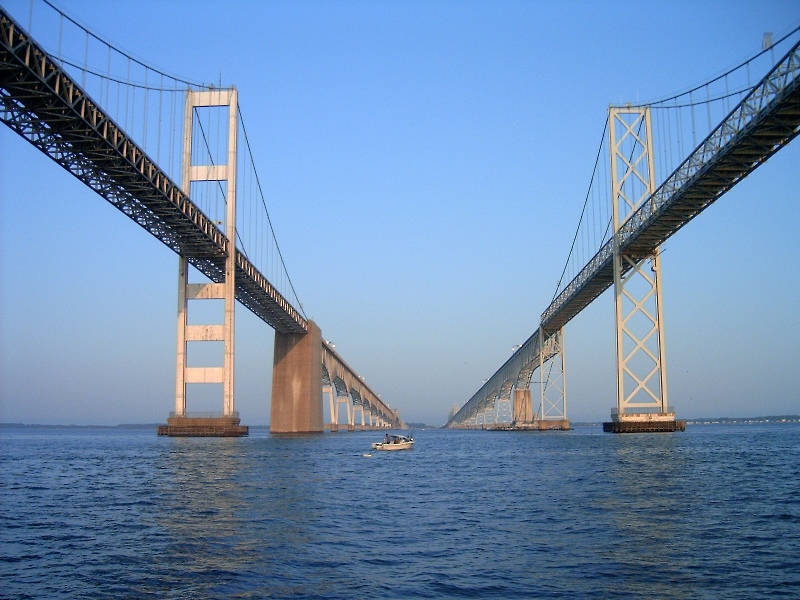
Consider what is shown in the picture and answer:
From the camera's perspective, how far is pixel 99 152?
116 feet

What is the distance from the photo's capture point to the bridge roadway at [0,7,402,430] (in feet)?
89.2

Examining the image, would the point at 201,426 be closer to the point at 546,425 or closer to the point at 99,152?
the point at 99,152

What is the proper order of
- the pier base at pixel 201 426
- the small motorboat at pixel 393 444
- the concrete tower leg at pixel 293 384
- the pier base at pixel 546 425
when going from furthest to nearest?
the pier base at pixel 546 425 → the concrete tower leg at pixel 293 384 → the pier base at pixel 201 426 → the small motorboat at pixel 393 444

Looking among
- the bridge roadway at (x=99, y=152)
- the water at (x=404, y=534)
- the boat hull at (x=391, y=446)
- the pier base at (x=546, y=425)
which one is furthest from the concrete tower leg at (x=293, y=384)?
the water at (x=404, y=534)

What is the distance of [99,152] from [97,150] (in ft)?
1.03

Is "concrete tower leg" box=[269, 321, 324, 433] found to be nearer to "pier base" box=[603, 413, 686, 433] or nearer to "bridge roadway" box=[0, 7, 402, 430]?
"bridge roadway" box=[0, 7, 402, 430]

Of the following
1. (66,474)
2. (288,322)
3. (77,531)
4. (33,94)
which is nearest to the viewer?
(77,531)

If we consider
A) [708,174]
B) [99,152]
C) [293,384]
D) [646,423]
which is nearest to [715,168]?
[708,174]

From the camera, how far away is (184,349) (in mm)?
52969

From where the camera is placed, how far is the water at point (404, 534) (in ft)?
38.2

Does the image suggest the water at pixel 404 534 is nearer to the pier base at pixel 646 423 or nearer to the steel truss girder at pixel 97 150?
the steel truss girder at pixel 97 150

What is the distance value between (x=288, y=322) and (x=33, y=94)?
4648cm

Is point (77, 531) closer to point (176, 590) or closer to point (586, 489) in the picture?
point (176, 590)

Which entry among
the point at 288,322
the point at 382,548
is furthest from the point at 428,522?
the point at 288,322
